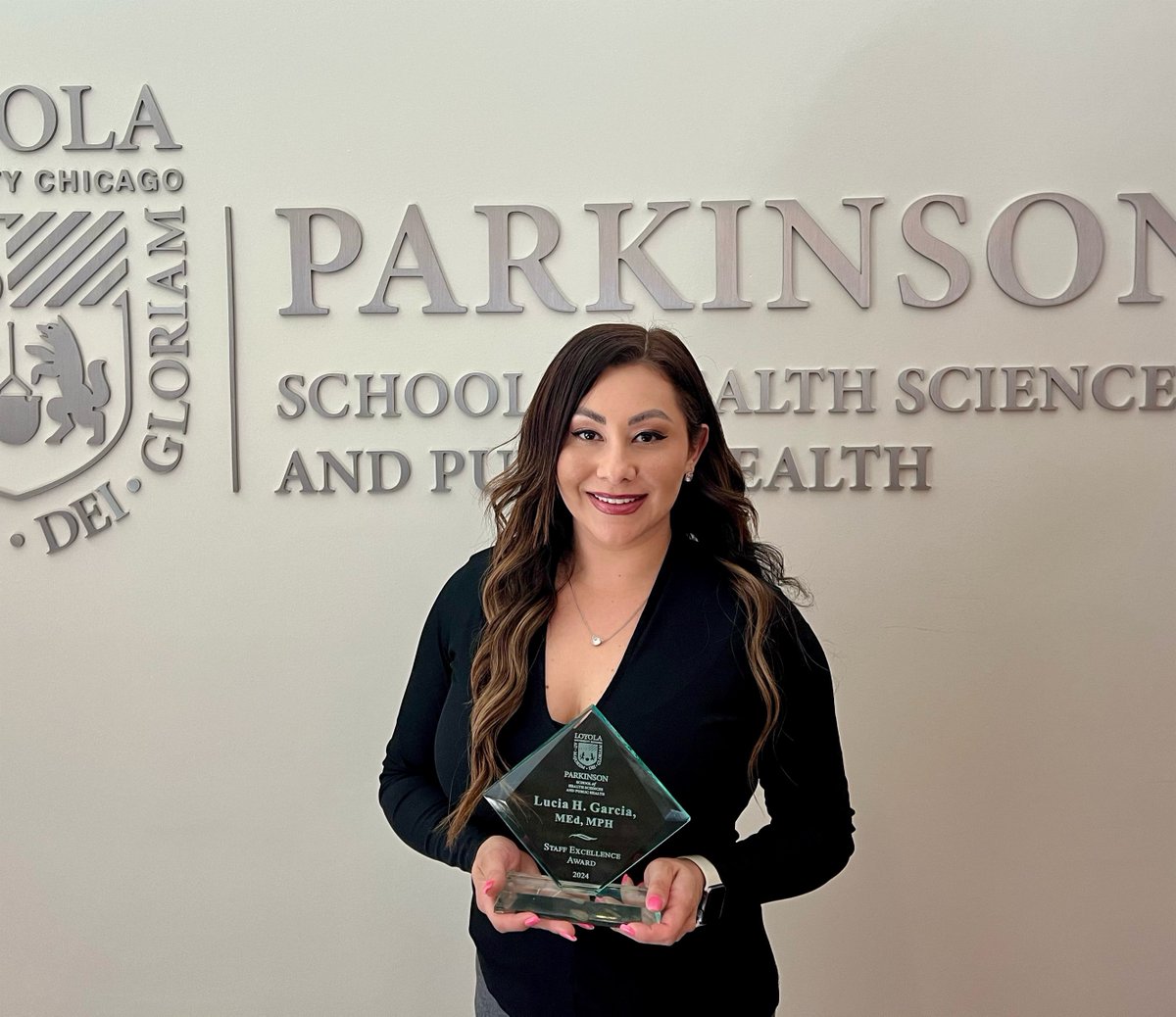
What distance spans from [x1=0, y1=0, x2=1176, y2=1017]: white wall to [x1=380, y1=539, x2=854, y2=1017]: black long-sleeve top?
2.99 feet

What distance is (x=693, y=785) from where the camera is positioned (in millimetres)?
1519

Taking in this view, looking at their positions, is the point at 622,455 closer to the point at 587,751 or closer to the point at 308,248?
the point at 587,751

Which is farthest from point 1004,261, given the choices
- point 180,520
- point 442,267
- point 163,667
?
point 163,667

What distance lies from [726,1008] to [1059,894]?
Result: 1321 mm

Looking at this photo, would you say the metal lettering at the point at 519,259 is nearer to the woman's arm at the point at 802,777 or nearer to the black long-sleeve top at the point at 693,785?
the black long-sleeve top at the point at 693,785

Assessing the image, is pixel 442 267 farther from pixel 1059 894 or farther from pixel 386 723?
pixel 1059 894

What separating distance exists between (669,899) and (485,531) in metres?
1.25

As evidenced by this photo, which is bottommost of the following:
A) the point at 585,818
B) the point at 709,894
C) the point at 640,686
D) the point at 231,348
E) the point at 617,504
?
the point at 709,894

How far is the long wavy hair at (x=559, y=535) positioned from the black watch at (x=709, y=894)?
0.55 ft

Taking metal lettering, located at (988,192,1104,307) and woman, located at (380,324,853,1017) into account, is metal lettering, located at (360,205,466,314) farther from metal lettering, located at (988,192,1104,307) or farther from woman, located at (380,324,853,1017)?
metal lettering, located at (988,192,1104,307)

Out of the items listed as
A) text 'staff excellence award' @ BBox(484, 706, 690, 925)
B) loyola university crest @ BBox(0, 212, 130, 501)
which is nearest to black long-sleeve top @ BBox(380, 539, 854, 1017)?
text 'staff excellence award' @ BBox(484, 706, 690, 925)

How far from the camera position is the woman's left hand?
1366mm

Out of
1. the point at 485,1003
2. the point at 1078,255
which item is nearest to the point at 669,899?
the point at 485,1003

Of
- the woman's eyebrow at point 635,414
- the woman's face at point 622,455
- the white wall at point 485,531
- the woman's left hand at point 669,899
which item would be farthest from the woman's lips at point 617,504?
the white wall at point 485,531
